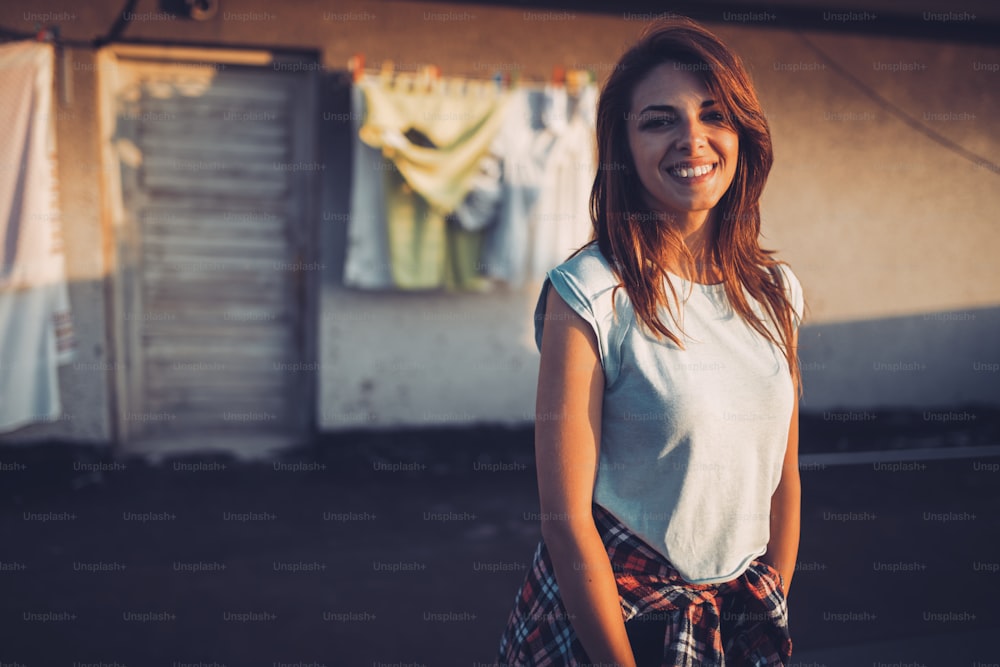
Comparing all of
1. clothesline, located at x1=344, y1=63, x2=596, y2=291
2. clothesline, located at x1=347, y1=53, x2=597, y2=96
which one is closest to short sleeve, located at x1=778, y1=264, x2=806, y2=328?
clothesline, located at x1=344, y1=63, x2=596, y2=291

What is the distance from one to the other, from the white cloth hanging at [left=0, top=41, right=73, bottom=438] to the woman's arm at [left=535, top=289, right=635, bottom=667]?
4.47 metres

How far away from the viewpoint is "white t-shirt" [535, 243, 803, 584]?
4.11 ft

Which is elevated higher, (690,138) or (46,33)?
(46,33)

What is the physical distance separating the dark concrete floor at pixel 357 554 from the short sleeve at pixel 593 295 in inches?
93.1

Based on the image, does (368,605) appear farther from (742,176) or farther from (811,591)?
(742,176)

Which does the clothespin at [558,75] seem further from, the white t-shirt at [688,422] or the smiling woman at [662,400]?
the white t-shirt at [688,422]

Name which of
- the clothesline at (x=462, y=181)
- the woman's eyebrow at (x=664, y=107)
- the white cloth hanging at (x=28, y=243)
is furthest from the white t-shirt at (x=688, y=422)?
the white cloth hanging at (x=28, y=243)

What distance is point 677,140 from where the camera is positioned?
1.32m

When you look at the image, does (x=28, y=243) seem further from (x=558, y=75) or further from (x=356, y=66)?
(x=558, y=75)

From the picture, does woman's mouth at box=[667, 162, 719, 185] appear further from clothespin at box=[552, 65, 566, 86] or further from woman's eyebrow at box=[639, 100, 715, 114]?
clothespin at box=[552, 65, 566, 86]

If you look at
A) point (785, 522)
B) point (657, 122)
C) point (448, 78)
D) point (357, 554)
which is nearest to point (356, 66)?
point (448, 78)

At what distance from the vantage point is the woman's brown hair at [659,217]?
1325 mm

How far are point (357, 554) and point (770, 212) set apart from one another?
4.21 meters

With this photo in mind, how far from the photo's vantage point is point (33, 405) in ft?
15.4
